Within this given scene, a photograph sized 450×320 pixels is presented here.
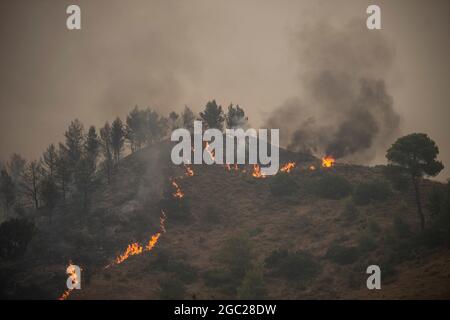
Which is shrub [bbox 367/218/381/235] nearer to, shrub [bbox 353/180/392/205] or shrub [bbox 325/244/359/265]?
shrub [bbox 325/244/359/265]

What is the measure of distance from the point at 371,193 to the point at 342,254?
59.7ft

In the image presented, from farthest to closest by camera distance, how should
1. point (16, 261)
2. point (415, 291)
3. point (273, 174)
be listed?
1. point (273, 174)
2. point (16, 261)
3. point (415, 291)

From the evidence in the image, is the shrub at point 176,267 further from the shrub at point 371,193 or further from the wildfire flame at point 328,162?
the wildfire flame at point 328,162

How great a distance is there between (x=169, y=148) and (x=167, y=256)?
39485 millimetres

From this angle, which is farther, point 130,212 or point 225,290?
point 130,212

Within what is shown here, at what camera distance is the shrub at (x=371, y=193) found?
66.9 metres

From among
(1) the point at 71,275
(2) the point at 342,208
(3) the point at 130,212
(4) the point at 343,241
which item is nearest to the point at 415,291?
(4) the point at 343,241

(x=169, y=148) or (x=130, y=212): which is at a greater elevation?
(x=169, y=148)

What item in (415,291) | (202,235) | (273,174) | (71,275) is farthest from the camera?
(273,174)

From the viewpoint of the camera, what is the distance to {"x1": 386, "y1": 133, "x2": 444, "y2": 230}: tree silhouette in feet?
181

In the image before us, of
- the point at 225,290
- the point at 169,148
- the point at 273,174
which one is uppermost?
the point at 169,148

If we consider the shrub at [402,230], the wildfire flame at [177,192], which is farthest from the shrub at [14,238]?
the shrub at [402,230]

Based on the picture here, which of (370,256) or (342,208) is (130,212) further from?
(370,256)

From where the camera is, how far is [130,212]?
71500 mm
